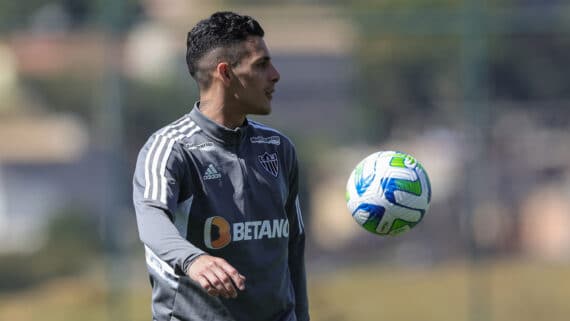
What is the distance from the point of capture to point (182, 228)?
4.75 metres

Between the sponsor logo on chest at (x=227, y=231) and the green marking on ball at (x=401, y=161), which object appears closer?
the sponsor logo on chest at (x=227, y=231)

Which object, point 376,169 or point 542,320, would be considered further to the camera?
point 542,320

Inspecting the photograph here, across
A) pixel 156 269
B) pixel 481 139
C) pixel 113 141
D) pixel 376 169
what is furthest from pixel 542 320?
pixel 156 269

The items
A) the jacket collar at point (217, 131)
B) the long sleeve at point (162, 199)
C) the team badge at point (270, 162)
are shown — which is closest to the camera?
the long sleeve at point (162, 199)

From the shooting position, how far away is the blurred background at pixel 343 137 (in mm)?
10828

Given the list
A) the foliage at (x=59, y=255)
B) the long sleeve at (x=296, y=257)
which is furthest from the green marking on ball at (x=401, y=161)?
the foliage at (x=59, y=255)

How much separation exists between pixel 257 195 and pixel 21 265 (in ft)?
21.4

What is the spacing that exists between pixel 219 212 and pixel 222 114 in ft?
1.52

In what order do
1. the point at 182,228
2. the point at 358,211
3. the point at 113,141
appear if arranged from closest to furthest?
1. the point at 182,228
2. the point at 358,211
3. the point at 113,141

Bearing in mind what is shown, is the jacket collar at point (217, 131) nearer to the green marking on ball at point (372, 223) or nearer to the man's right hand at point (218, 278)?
the green marking on ball at point (372, 223)

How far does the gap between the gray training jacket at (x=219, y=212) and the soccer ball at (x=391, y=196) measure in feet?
1.32

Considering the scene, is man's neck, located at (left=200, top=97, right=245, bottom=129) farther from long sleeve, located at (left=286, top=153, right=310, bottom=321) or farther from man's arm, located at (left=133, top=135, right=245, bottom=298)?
long sleeve, located at (left=286, top=153, right=310, bottom=321)

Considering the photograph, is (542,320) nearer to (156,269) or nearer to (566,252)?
(566,252)

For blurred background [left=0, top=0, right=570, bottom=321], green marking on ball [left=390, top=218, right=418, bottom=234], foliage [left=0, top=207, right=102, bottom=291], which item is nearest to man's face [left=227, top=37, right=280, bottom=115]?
green marking on ball [left=390, top=218, right=418, bottom=234]
